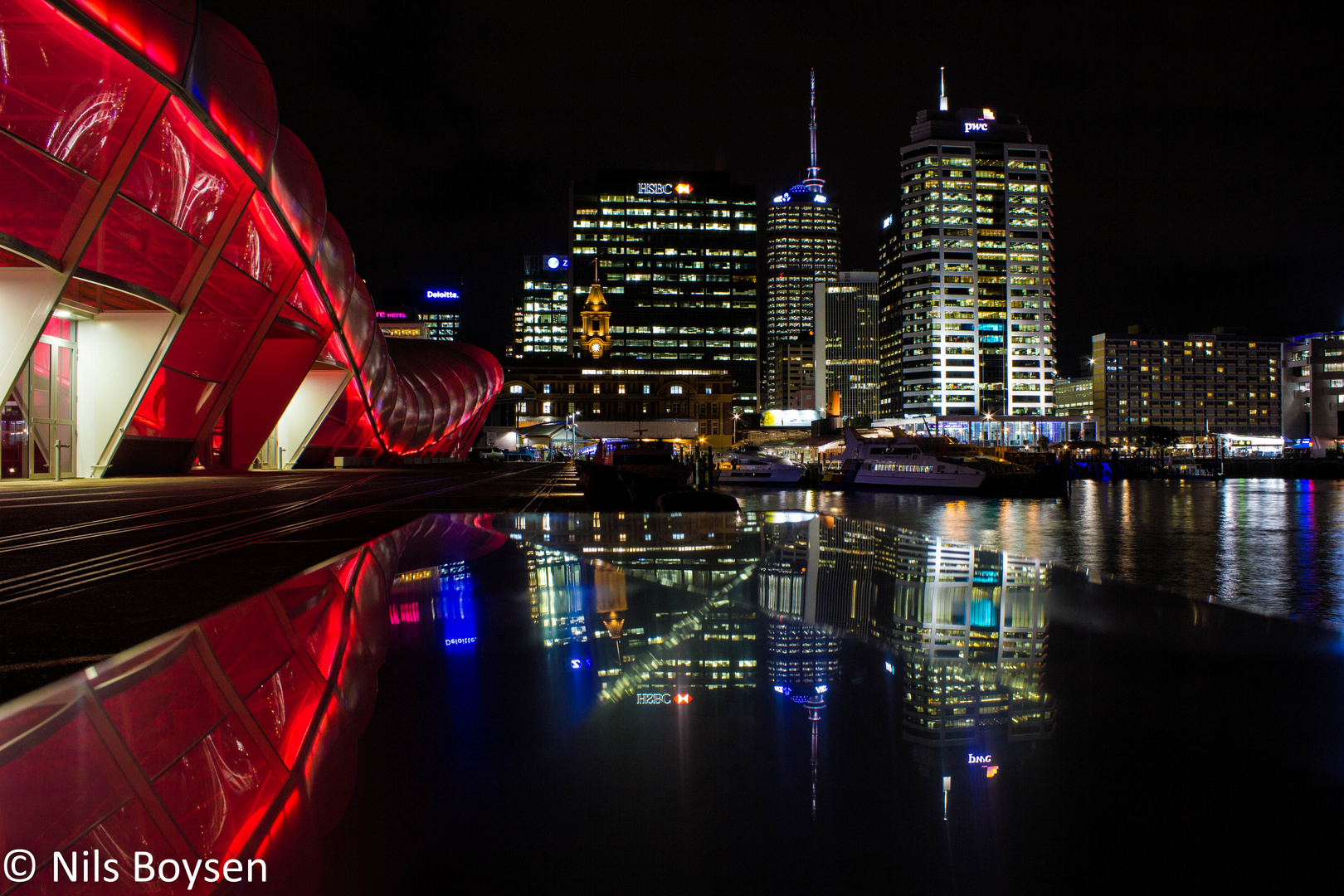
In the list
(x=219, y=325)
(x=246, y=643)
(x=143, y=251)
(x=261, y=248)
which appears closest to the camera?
(x=246, y=643)

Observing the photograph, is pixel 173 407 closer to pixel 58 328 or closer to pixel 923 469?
pixel 58 328

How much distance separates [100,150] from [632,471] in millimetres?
17249

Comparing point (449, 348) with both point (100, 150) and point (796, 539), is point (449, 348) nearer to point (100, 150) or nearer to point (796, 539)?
point (100, 150)

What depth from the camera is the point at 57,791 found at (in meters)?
2.67

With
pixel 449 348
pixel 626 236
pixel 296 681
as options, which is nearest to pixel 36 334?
pixel 296 681

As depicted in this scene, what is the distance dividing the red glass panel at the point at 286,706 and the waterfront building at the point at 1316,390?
149599 millimetres

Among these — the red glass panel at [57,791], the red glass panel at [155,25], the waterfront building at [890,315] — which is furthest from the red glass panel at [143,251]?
the waterfront building at [890,315]

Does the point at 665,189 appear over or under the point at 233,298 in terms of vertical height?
over

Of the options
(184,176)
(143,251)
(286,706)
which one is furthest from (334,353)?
(286,706)

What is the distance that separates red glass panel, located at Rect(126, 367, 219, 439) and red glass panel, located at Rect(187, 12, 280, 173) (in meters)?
6.83

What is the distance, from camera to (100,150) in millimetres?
16203

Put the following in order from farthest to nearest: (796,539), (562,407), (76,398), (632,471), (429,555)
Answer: (562,407)
(632,471)
(76,398)
(796,539)
(429,555)

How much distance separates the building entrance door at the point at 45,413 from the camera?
20.5m

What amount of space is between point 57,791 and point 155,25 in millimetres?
17429
